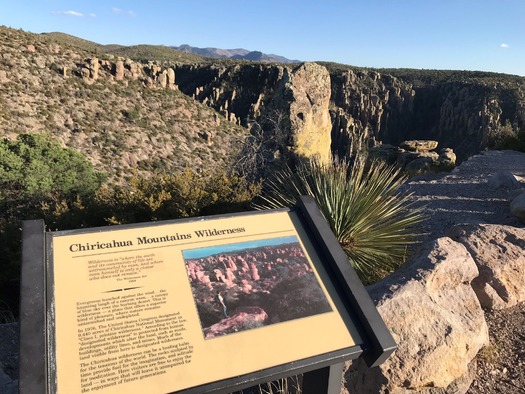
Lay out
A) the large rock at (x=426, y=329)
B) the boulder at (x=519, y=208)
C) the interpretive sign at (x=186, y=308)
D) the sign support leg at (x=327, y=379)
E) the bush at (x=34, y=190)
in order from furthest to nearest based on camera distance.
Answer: the boulder at (x=519, y=208), the bush at (x=34, y=190), the large rock at (x=426, y=329), the sign support leg at (x=327, y=379), the interpretive sign at (x=186, y=308)

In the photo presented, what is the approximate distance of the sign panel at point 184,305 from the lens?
2219 millimetres

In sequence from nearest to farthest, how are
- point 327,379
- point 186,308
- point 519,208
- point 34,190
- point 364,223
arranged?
point 186,308, point 327,379, point 364,223, point 519,208, point 34,190

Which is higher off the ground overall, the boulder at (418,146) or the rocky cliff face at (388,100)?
the rocky cliff face at (388,100)

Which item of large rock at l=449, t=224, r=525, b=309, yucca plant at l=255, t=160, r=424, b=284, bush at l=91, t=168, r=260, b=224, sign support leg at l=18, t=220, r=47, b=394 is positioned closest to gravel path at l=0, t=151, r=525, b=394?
large rock at l=449, t=224, r=525, b=309

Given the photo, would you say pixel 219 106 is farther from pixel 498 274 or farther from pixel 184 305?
pixel 184 305

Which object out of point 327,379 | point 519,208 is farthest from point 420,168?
point 327,379

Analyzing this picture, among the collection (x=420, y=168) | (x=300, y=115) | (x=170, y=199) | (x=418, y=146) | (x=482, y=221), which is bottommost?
(x=418, y=146)

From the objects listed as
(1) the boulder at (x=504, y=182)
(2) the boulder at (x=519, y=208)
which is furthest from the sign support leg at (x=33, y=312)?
(1) the boulder at (x=504, y=182)

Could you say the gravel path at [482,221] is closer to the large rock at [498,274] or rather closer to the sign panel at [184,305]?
the large rock at [498,274]

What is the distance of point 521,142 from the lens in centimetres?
1652

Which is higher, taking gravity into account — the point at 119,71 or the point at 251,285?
the point at 119,71

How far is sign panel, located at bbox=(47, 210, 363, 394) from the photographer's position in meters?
2.22

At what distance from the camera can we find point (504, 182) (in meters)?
9.82

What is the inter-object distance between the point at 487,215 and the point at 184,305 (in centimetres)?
737
